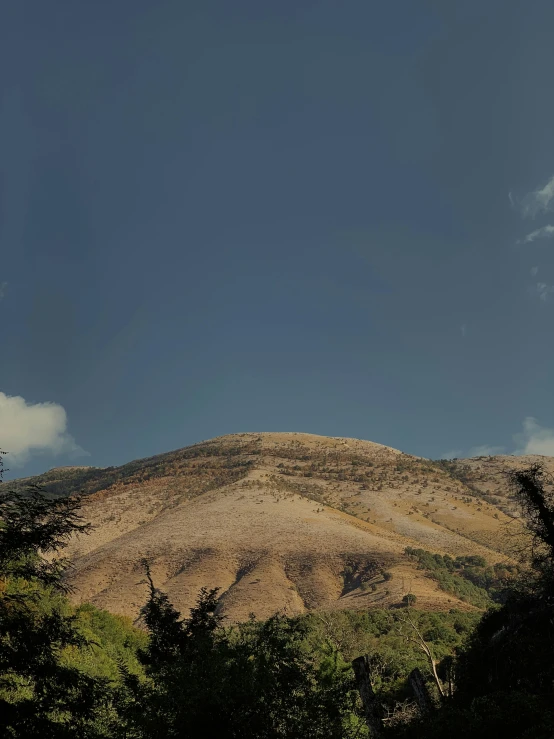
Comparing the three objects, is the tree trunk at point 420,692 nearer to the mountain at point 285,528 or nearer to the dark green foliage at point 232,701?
the dark green foliage at point 232,701

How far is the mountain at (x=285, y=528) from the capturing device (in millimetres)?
70750

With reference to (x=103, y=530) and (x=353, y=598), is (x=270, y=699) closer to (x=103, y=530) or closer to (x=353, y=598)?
(x=353, y=598)

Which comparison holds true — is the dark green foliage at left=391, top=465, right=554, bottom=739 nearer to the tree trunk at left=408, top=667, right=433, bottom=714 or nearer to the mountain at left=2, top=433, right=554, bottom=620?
the tree trunk at left=408, top=667, right=433, bottom=714

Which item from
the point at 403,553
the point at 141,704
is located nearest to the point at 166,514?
the point at 403,553

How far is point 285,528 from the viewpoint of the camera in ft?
295

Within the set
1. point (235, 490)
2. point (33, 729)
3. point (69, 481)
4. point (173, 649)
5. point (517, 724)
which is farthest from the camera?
point (69, 481)

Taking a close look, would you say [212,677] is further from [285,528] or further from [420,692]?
[285,528]

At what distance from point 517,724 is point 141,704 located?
1306 centimetres

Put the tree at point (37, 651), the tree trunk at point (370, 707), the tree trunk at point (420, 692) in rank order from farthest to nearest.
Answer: the tree trunk at point (420, 692) < the tree trunk at point (370, 707) < the tree at point (37, 651)

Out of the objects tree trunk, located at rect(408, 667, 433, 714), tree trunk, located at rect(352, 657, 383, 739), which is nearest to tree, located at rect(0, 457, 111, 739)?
tree trunk, located at rect(352, 657, 383, 739)

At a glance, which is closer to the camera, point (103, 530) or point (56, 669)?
point (56, 669)

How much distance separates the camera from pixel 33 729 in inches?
336

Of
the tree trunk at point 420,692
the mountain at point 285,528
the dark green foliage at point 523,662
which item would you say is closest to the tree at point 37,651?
the dark green foliage at point 523,662

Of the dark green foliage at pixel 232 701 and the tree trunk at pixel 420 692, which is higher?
the dark green foliage at pixel 232 701
